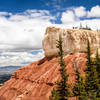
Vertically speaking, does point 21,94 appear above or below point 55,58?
below

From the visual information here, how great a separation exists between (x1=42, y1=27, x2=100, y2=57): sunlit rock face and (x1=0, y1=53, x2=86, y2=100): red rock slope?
4349mm

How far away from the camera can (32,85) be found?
2434 inches

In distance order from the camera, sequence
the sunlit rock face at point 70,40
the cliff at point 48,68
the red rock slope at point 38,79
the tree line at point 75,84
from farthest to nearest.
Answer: the sunlit rock face at point 70,40 < the cliff at point 48,68 < the red rock slope at point 38,79 < the tree line at point 75,84

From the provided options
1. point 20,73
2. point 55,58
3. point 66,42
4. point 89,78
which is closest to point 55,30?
point 66,42

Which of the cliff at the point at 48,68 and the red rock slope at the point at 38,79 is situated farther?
the cliff at the point at 48,68

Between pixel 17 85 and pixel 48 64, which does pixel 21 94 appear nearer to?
pixel 17 85

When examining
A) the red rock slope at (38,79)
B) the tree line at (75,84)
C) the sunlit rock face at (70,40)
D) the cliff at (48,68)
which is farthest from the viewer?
the sunlit rock face at (70,40)

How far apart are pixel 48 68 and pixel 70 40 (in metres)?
14.6

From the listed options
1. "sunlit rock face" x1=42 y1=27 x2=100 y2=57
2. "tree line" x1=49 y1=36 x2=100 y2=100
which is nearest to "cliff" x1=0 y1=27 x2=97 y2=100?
"sunlit rock face" x1=42 y1=27 x2=100 y2=57

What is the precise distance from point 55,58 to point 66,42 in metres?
7.97

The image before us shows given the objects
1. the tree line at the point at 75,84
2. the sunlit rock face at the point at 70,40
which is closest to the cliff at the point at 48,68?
the sunlit rock face at the point at 70,40

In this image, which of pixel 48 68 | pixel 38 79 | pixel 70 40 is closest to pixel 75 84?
pixel 38 79

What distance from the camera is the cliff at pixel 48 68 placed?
188ft

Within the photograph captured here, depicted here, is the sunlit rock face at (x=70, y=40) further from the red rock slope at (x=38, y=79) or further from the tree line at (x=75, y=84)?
the tree line at (x=75, y=84)
